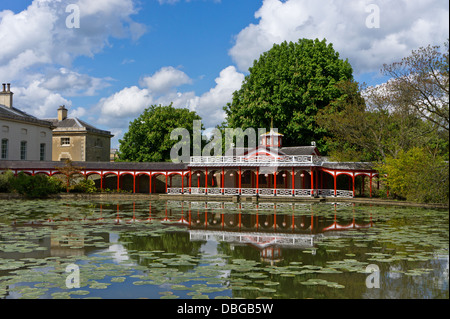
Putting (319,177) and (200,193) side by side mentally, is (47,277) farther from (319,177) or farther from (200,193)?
(319,177)

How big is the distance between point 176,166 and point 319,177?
14001mm

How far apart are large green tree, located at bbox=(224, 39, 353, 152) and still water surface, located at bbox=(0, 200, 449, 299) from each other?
22684 mm

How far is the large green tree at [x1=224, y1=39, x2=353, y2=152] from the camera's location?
130 ft

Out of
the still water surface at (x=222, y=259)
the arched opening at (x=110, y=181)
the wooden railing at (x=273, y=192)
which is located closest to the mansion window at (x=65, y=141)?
the arched opening at (x=110, y=181)

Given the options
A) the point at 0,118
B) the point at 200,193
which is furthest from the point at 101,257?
the point at 0,118

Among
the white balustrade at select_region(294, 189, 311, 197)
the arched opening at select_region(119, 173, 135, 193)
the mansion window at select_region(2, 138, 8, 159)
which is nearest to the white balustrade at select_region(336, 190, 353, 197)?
the white balustrade at select_region(294, 189, 311, 197)

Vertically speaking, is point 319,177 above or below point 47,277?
above

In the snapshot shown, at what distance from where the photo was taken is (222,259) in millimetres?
10680

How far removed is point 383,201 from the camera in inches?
1168

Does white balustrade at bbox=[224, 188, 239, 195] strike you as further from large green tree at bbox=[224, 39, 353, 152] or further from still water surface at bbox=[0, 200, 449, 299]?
still water surface at bbox=[0, 200, 449, 299]

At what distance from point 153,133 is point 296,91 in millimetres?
18118

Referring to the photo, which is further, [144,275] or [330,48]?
[330,48]

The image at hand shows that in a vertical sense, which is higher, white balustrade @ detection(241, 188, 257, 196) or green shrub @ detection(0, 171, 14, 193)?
green shrub @ detection(0, 171, 14, 193)
